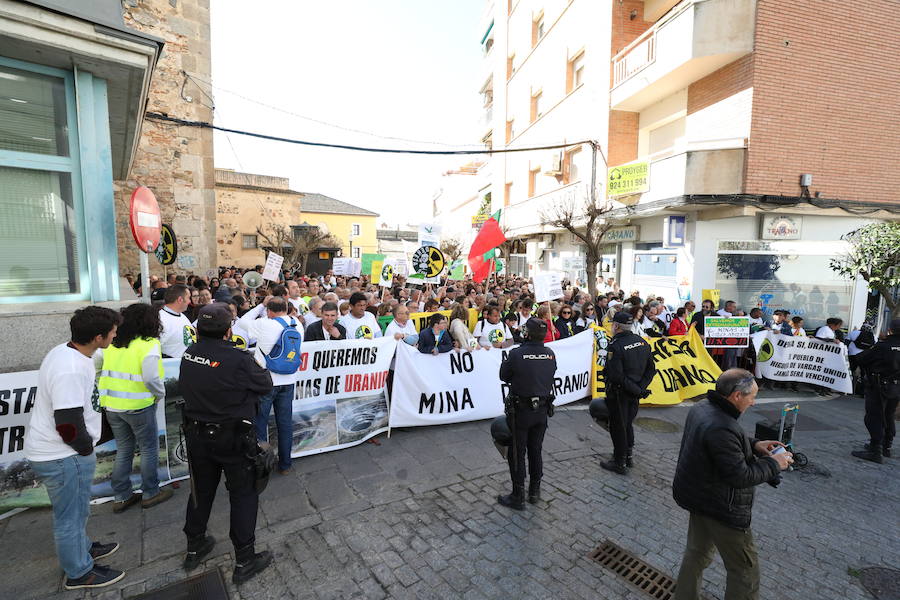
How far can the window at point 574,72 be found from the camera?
17.9m

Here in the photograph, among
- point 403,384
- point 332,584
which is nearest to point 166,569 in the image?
point 332,584

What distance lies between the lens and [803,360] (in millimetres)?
9023

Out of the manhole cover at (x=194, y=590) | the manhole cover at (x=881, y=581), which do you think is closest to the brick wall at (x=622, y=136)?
the manhole cover at (x=881, y=581)

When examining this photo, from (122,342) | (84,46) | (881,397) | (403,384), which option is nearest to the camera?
(122,342)

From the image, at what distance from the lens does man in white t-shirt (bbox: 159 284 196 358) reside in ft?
16.1

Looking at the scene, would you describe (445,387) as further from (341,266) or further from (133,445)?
(341,266)

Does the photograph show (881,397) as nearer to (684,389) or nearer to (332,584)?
(684,389)

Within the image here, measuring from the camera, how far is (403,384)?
6.18 meters

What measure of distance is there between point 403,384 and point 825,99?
14396 mm

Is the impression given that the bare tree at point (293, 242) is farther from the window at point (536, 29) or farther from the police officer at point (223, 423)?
the police officer at point (223, 423)

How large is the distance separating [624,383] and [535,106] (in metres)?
20.4

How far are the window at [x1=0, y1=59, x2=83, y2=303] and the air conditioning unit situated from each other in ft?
53.8

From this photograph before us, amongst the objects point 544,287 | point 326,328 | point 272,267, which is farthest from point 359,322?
point 272,267

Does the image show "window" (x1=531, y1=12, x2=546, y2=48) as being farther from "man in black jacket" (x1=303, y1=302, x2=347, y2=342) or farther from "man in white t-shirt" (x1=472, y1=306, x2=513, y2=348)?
"man in black jacket" (x1=303, y1=302, x2=347, y2=342)
